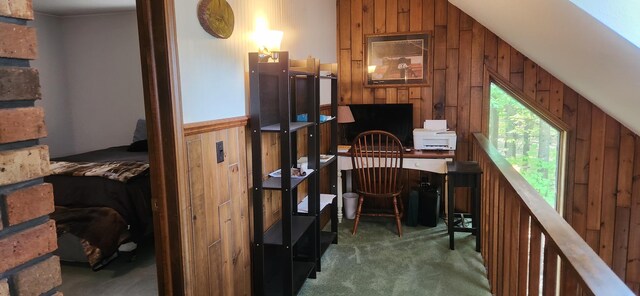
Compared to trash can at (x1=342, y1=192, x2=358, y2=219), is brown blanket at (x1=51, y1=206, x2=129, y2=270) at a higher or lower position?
higher

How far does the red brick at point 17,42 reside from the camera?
672 millimetres

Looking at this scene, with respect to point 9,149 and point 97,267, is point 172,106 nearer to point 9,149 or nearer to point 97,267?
point 9,149

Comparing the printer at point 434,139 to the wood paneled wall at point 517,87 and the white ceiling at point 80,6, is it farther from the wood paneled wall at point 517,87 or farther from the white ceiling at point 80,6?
the white ceiling at point 80,6

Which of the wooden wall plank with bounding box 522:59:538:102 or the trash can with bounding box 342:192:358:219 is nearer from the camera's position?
the wooden wall plank with bounding box 522:59:538:102

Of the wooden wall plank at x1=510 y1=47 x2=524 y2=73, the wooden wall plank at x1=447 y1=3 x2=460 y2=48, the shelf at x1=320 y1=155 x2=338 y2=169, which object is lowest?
the shelf at x1=320 y1=155 x2=338 y2=169

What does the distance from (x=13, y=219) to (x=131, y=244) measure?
2.59 meters

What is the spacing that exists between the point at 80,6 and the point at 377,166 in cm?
388

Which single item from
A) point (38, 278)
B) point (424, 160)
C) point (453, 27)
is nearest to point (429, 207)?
point (424, 160)

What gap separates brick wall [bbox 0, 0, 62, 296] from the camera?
0.68m

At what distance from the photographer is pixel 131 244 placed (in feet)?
10.0

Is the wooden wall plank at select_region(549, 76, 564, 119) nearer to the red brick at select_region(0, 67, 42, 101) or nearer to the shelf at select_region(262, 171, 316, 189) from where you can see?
the shelf at select_region(262, 171, 316, 189)

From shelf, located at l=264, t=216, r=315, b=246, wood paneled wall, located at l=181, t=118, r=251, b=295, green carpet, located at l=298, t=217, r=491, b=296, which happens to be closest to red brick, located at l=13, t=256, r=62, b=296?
wood paneled wall, located at l=181, t=118, r=251, b=295

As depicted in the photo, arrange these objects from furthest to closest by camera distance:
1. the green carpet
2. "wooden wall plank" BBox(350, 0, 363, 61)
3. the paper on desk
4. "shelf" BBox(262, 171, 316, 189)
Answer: "wooden wall plank" BBox(350, 0, 363, 61)
the paper on desk
the green carpet
"shelf" BBox(262, 171, 316, 189)

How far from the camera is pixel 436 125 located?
4.18 meters
